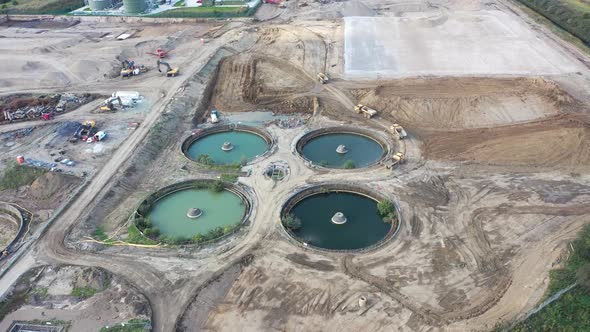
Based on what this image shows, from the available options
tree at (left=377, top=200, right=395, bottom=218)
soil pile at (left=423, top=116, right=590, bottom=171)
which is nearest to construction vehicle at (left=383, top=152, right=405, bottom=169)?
soil pile at (left=423, top=116, right=590, bottom=171)

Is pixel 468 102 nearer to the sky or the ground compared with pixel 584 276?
nearer to the sky

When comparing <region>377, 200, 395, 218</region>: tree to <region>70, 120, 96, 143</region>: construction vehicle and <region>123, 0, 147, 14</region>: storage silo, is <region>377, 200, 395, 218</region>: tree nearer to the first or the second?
<region>70, 120, 96, 143</region>: construction vehicle

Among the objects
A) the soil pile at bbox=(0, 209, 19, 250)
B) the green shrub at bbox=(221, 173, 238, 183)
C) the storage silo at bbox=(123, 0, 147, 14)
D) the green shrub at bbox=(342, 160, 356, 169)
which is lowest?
the soil pile at bbox=(0, 209, 19, 250)

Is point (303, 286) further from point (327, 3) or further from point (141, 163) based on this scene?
point (327, 3)

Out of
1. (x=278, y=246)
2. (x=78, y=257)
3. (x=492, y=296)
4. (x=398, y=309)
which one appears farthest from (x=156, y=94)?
(x=492, y=296)

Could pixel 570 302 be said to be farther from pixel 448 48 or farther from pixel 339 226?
pixel 448 48

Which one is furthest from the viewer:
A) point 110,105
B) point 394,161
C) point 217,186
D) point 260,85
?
Answer: point 260,85

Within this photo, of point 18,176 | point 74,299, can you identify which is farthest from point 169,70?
point 74,299
